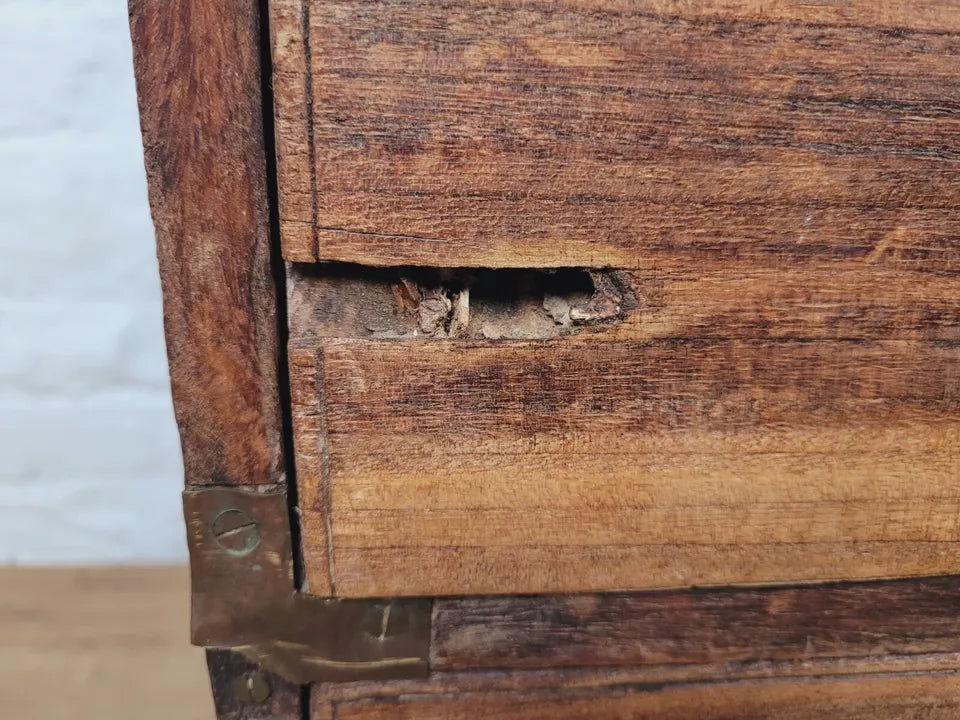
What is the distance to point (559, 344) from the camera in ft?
1.42

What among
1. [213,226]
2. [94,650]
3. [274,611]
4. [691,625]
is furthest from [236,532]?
[94,650]

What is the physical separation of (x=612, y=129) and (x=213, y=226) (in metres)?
0.22

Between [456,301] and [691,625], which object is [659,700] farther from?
[456,301]

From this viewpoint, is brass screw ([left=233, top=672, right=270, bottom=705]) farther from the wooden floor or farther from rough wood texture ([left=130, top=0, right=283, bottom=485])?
the wooden floor

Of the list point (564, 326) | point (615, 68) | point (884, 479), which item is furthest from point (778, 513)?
point (615, 68)

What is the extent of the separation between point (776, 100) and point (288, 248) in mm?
273

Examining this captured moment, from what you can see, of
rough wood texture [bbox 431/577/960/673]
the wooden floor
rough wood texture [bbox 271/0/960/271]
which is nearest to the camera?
rough wood texture [bbox 271/0/960/271]

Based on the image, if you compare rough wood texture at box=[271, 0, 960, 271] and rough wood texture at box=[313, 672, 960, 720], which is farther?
rough wood texture at box=[313, 672, 960, 720]

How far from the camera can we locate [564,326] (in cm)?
45

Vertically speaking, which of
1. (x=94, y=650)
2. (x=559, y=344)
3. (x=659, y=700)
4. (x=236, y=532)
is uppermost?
(x=559, y=344)

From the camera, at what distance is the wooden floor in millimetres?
886

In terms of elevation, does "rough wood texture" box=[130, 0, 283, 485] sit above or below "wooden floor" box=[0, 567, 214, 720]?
above

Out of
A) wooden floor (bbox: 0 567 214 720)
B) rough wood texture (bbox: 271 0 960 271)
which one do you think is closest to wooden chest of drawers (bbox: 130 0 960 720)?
rough wood texture (bbox: 271 0 960 271)

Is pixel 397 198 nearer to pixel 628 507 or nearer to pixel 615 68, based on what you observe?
pixel 615 68
